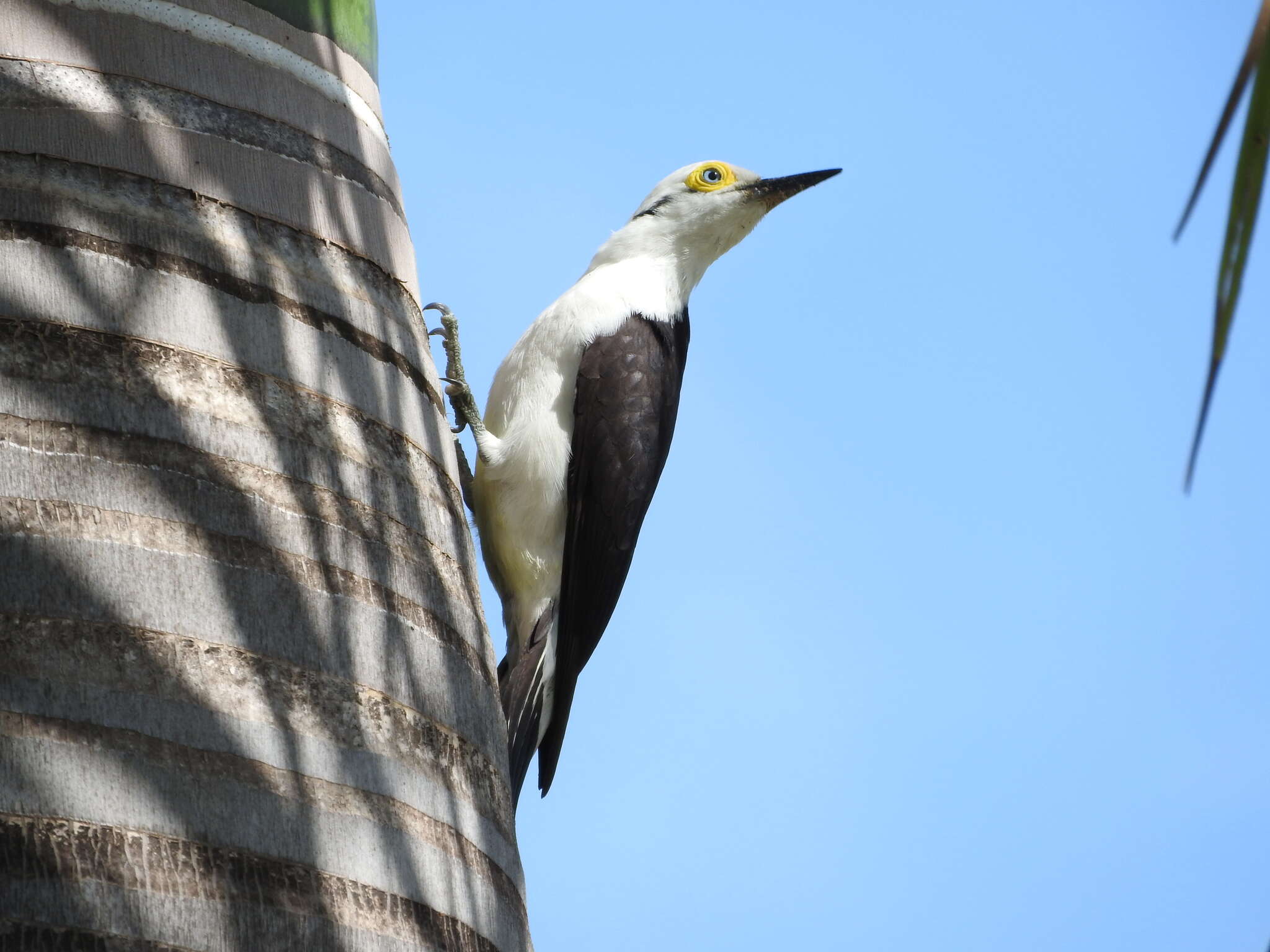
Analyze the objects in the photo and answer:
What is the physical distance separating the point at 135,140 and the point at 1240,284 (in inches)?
56.5

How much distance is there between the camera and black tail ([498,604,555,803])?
4398 millimetres

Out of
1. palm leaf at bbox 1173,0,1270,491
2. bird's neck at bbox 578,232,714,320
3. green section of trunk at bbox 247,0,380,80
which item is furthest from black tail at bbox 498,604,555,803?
palm leaf at bbox 1173,0,1270,491

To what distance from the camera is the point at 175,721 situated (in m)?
1.65

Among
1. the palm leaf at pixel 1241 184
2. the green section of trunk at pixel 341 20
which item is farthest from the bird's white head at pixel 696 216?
the palm leaf at pixel 1241 184

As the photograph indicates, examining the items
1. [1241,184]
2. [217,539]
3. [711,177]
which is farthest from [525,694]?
[1241,184]

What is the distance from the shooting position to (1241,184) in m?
1.33

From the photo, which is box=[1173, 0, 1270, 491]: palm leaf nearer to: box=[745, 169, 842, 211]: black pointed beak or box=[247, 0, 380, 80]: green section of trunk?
box=[247, 0, 380, 80]: green section of trunk

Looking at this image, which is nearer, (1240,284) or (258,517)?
(1240,284)

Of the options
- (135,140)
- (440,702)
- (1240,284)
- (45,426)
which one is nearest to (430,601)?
(440,702)

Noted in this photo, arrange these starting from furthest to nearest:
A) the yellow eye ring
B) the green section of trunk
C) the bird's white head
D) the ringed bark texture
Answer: the yellow eye ring, the bird's white head, the green section of trunk, the ringed bark texture

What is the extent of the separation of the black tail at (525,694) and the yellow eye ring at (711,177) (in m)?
1.98

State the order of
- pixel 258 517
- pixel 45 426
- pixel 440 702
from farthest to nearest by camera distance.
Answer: pixel 440 702 < pixel 258 517 < pixel 45 426

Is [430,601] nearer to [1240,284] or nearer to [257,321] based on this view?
[257,321]

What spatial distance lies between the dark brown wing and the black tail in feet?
0.23
